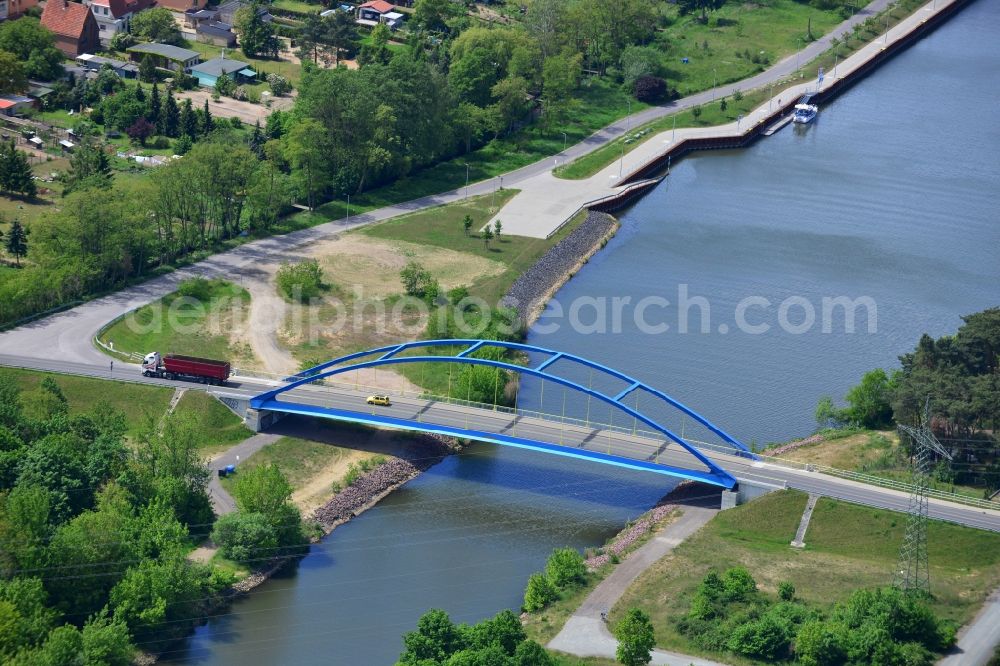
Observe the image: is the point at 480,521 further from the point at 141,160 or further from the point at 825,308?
the point at 141,160

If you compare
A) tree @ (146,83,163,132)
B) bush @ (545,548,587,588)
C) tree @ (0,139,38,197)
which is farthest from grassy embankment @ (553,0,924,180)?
bush @ (545,548,587,588)

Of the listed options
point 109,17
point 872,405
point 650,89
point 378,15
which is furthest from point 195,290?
point 378,15

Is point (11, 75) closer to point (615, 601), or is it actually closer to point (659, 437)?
point (659, 437)

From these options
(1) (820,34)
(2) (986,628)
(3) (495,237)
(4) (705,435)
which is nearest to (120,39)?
(3) (495,237)

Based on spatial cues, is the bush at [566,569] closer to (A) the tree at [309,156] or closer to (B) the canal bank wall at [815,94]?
(A) the tree at [309,156]

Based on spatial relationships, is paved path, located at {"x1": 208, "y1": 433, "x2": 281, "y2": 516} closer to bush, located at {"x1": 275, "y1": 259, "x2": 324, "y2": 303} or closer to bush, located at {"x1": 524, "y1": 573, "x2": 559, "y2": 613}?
bush, located at {"x1": 524, "y1": 573, "x2": 559, "y2": 613}
